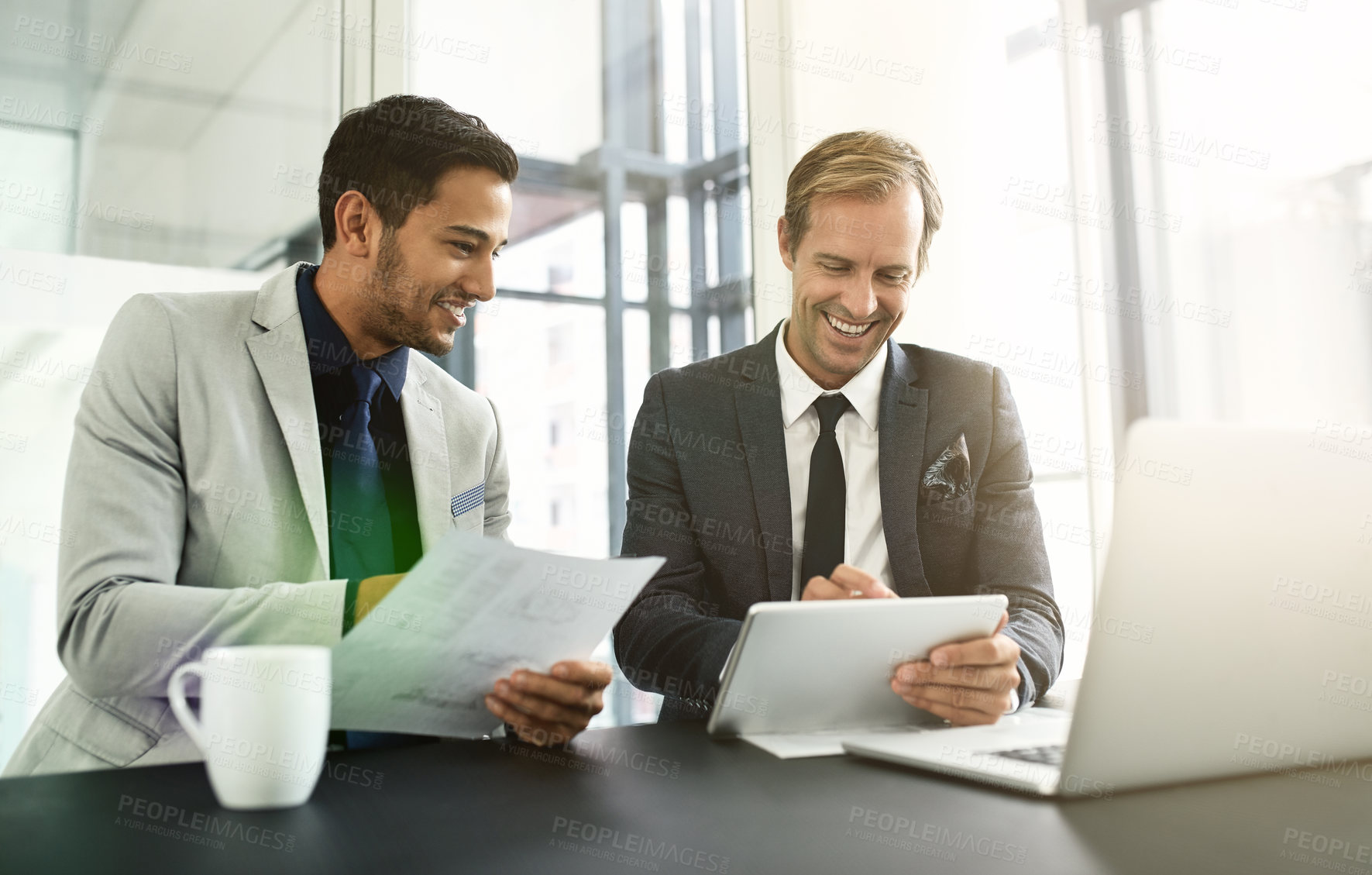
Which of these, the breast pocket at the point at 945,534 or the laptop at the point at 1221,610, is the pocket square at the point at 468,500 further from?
the laptop at the point at 1221,610

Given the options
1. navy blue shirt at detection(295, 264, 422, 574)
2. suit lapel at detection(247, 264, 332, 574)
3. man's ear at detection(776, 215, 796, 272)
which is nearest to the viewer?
suit lapel at detection(247, 264, 332, 574)

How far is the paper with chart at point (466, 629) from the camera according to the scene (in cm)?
84

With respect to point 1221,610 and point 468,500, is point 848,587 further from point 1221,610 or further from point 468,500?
point 468,500

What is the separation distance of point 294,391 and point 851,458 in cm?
88

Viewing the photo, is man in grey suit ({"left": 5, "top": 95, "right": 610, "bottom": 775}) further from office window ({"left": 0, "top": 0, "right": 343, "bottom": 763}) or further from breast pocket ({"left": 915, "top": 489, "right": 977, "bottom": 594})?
office window ({"left": 0, "top": 0, "right": 343, "bottom": 763})

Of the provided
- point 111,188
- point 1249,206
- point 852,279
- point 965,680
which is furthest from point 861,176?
point 111,188

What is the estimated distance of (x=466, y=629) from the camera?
93cm

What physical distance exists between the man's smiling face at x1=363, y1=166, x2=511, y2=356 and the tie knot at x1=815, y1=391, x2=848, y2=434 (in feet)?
1.98

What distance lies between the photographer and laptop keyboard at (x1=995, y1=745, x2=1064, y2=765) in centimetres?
87

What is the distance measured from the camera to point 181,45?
309cm

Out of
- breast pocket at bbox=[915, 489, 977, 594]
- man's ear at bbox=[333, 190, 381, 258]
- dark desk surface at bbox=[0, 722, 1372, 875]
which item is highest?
man's ear at bbox=[333, 190, 381, 258]

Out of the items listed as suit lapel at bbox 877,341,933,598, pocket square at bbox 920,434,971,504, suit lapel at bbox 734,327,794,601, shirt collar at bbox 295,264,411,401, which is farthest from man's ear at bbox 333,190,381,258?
pocket square at bbox 920,434,971,504

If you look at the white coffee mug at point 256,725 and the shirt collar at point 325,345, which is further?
the shirt collar at point 325,345

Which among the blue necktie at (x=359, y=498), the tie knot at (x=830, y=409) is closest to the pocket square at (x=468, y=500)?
the blue necktie at (x=359, y=498)
